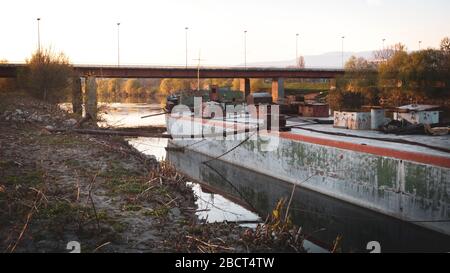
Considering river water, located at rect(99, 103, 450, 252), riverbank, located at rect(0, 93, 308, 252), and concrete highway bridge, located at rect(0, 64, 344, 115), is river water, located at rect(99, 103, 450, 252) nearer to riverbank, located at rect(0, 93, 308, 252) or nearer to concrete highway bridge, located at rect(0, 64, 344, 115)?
riverbank, located at rect(0, 93, 308, 252)

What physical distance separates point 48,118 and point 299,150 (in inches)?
680

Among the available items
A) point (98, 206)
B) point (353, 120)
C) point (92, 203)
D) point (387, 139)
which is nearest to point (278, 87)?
point (353, 120)

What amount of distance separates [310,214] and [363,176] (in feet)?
8.62

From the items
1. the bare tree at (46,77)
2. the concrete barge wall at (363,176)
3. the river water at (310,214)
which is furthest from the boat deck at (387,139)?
the bare tree at (46,77)

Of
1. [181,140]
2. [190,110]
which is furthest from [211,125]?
[190,110]

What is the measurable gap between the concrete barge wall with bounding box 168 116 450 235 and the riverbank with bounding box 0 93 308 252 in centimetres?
668

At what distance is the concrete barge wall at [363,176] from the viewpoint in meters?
13.9

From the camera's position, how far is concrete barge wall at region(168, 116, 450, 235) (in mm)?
13930

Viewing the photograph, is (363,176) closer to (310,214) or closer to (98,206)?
(310,214)

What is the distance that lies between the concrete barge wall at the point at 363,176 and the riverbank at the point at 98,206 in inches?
263

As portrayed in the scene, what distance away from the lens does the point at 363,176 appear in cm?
1689

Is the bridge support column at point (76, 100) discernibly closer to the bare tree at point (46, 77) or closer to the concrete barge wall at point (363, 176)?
the bare tree at point (46, 77)

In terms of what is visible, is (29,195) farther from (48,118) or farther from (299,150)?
(48,118)

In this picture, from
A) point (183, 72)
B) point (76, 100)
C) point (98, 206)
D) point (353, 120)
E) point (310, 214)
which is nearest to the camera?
point (98, 206)
